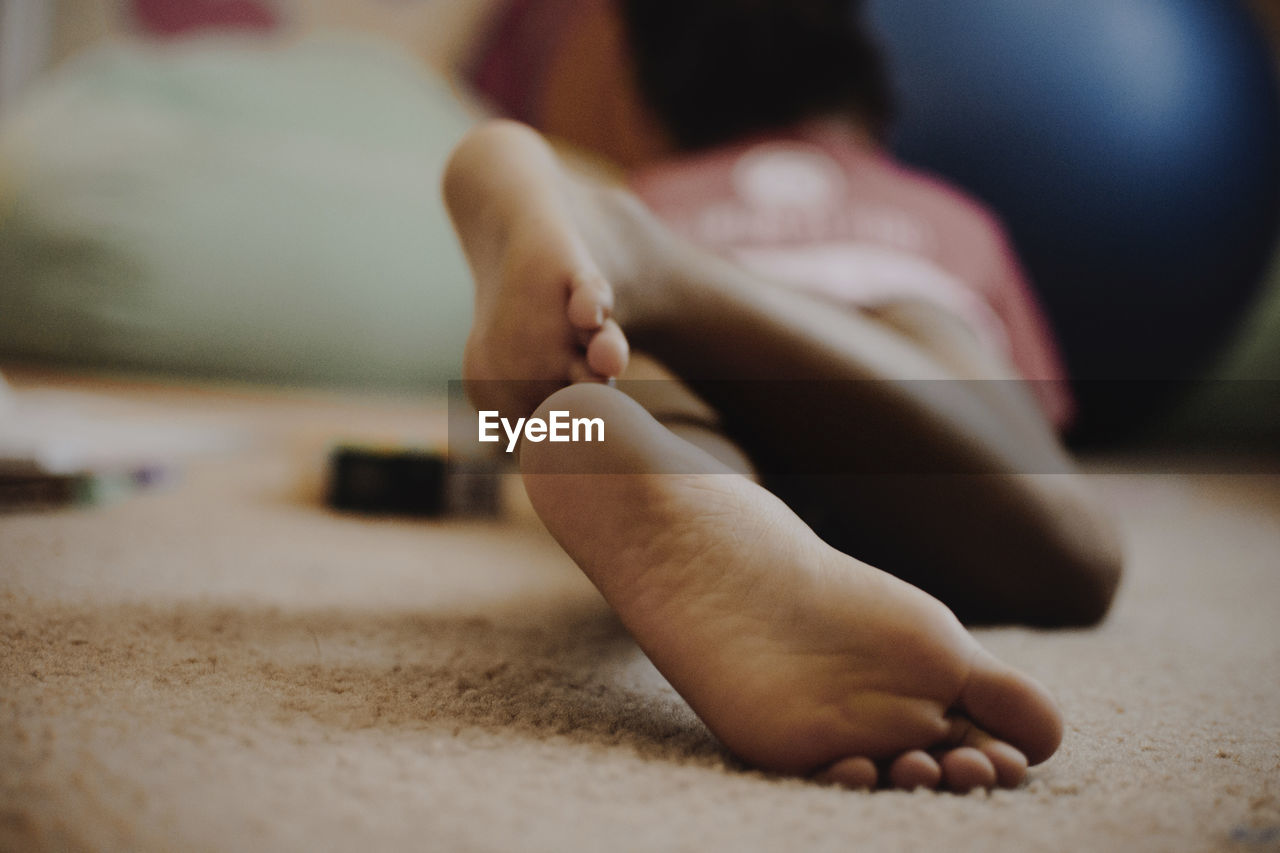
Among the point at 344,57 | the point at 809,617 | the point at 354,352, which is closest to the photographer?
the point at 809,617

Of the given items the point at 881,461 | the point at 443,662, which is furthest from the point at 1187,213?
the point at 443,662

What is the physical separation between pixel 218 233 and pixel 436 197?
0.34 m

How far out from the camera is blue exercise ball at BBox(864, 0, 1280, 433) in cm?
121

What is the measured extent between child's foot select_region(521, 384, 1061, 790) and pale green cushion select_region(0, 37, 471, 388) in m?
1.10

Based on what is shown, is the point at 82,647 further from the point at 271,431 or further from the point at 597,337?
the point at 271,431

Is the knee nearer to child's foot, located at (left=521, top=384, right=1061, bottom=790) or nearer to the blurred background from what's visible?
child's foot, located at (left=521, top=384, right=1061, bottom=790)

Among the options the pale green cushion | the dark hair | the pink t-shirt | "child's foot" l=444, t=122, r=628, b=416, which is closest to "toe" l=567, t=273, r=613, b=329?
"child's foot" l=444, t=122, r=628, b=416

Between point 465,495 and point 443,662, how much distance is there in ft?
1.69

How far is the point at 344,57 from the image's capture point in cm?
Answer: 178

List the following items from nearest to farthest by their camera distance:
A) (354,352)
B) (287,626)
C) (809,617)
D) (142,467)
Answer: (809,617)
(287,626)
(142,467)
(354,352)

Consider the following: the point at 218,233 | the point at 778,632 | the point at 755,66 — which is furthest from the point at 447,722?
the point at 218,233

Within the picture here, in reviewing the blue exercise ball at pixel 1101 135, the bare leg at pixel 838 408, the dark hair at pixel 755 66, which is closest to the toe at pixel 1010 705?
the bare leg at pixel 838 408

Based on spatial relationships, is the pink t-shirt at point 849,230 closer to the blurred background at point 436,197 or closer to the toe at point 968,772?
the blurred background at point 436,197

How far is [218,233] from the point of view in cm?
135
